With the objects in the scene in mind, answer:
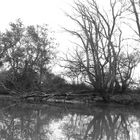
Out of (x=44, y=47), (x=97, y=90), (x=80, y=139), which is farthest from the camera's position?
(x=44, y=47)

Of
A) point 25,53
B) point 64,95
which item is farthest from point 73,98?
point 25,53

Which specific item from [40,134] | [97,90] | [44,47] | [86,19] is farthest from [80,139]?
[44,47]

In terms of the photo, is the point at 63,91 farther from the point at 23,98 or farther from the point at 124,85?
the point at 124,85

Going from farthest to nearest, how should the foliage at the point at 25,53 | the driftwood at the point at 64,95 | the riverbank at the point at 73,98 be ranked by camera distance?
the foliage at the point at 25,53 → the driftwood at the point at 64,95 → the riverbank at the point at 73,98

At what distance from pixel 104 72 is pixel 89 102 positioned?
304 cm

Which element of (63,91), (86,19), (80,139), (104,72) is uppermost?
(86,19)

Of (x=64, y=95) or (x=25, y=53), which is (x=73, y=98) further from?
(x=25, y=53)

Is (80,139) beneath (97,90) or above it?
beneath

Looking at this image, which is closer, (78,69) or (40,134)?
(40,134)

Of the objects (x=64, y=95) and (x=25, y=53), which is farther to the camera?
(x=25, y=53)

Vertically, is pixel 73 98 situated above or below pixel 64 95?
below

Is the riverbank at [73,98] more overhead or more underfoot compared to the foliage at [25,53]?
more underfoot

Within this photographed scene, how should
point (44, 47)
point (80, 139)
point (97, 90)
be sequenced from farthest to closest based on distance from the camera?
point (44, 47)
point (97, 90)
point (80, 139)

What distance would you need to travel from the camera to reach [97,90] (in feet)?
78.0
